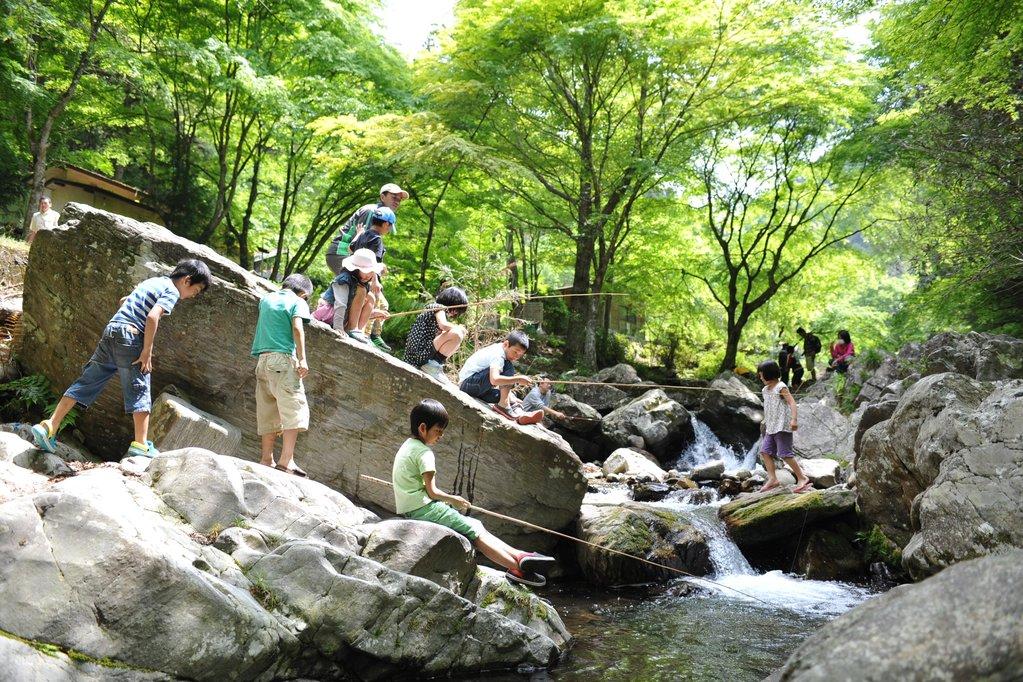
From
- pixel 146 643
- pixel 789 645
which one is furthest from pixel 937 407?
pixel 146 643

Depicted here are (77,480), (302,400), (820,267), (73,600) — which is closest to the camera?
(73,600)

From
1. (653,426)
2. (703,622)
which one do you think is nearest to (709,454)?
(653,426)

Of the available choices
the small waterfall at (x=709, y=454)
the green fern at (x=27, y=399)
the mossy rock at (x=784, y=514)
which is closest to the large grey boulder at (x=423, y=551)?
the green fern at (x=27, y=399)

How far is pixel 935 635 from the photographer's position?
2396 millimetres

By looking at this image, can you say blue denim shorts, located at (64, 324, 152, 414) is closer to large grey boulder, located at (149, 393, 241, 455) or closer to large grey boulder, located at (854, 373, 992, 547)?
large grey boulder, located at (149, 393, 241, 455)

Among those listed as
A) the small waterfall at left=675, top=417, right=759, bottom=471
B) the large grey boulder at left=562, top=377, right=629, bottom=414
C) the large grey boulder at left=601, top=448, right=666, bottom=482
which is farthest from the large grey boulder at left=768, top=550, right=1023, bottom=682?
the large grey boulder at left=562, top=377, right=629, bottom=414

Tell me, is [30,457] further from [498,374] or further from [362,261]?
[498,374]

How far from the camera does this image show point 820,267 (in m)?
25.2

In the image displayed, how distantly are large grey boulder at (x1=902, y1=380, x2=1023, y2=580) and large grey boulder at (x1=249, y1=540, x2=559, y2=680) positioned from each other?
4204 millimetres

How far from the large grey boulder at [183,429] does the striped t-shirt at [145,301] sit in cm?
118

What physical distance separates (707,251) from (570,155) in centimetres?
753

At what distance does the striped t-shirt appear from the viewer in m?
6.25

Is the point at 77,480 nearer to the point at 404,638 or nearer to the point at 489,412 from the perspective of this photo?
the point at 404,638

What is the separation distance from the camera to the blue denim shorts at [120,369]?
6191 mm
